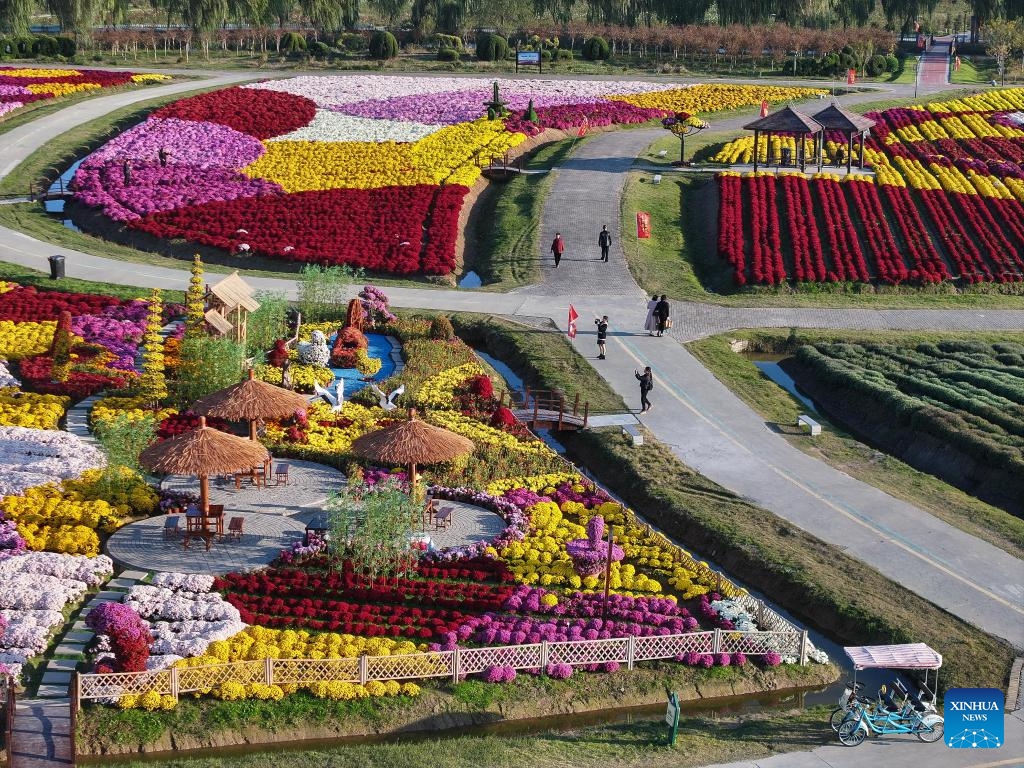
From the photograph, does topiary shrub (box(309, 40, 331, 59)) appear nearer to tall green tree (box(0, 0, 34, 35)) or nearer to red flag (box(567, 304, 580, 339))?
tall green tree (box(0, 0, 34, 35))

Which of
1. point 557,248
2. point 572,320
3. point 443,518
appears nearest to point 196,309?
point 572,320

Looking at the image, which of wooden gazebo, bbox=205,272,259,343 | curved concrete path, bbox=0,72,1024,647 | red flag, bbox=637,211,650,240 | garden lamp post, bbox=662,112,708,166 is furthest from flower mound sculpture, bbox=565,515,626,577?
garden lamp post, bbox=662,112,708,166

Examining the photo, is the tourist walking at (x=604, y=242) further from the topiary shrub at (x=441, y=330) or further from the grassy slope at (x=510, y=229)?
the topiary shrub at (x=441, y=330)

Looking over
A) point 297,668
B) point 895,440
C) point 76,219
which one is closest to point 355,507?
point 297,668

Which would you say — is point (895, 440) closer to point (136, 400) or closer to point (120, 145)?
point (136, 400)

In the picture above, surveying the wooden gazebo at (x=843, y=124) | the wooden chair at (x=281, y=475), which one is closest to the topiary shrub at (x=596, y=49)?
the wooden gazebo at (x=843, y=124)

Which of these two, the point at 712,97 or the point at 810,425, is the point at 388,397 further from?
the point at 712,97

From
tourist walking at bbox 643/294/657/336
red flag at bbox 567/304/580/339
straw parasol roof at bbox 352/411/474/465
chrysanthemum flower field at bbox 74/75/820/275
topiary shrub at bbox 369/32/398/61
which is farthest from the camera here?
topiary shrub at bbox 369/32/398/61
